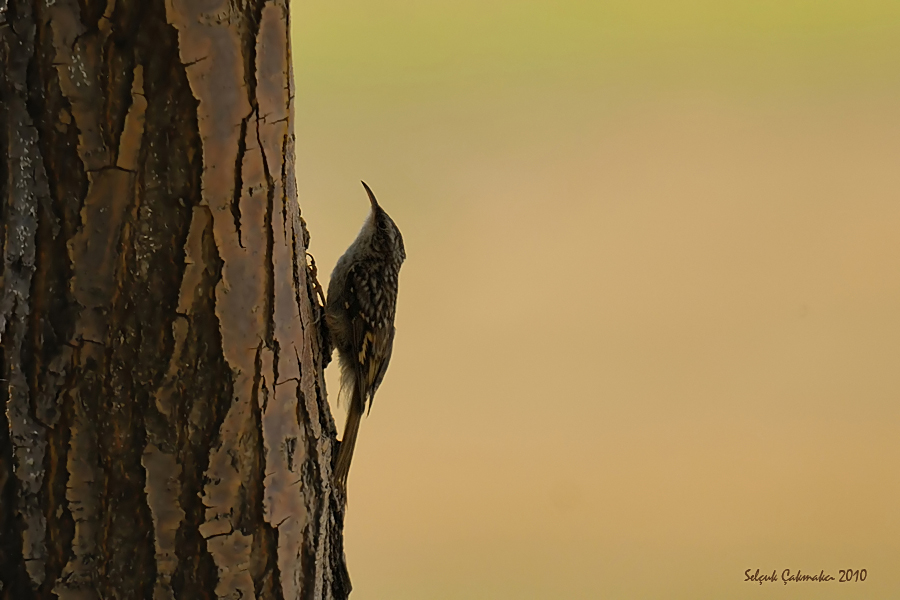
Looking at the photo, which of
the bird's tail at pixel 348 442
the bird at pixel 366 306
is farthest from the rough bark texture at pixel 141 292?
the bird at pixel 366 306

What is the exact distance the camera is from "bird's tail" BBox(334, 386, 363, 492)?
1346mm

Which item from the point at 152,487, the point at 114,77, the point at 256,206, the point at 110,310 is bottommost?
the point at 152,487

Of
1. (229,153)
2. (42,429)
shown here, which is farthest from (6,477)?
(229,153)

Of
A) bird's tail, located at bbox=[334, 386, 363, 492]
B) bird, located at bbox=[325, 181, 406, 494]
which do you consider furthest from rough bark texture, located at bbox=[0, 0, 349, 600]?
bird, located at bbox=[325, 181, 406, 494]

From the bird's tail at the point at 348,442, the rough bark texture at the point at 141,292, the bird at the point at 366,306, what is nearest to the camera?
the rough bark texture at the point at 141,292

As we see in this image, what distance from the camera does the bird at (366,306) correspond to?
1880 mm

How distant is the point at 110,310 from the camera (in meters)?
0.91

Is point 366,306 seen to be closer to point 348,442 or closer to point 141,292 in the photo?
point 348,442

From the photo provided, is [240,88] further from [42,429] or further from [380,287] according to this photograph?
[380,287]

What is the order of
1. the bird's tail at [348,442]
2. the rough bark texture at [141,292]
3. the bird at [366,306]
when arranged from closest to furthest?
the rough bark texture at [141,292] → the bird's tail at [348,442] → the bird at [366,306]

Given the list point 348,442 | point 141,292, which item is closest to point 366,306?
point 348,442

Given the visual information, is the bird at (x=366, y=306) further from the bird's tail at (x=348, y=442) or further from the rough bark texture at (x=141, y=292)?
the rough bark texture at (x=141, y=292)

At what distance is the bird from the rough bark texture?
78 cm

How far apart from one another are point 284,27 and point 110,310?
39 cm
